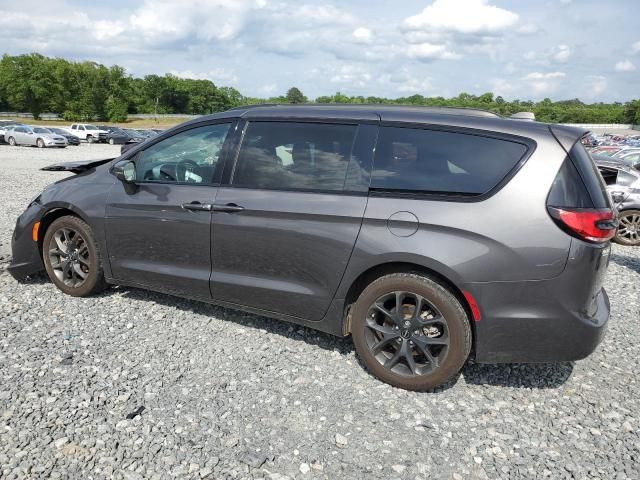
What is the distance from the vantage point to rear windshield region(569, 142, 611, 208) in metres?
2.94

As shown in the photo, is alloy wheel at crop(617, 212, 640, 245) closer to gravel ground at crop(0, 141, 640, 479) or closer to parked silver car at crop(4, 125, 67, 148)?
gravel ground at crop(0, 141, 640, 479)

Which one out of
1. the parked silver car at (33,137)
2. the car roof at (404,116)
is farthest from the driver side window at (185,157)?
the parked silver car at (33,137)

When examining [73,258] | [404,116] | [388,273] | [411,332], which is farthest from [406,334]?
[73,258]

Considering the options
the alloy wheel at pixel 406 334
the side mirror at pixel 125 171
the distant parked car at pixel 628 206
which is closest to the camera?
the alloy wheel at pixel 406 334

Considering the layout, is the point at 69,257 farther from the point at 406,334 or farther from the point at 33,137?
the point at 33,137

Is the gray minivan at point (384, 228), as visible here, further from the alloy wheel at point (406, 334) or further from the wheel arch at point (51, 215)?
the wheel arch at point (51, 215)

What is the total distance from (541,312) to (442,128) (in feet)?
4.21

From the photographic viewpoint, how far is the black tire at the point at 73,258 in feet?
14.5

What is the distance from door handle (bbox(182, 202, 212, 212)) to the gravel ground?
39.9 inches

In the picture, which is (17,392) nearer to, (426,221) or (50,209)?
(50,209)

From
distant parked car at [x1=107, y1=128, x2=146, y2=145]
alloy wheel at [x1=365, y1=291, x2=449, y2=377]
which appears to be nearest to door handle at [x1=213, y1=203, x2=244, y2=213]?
alloy wheel at [x1=365, y1=291, x2=449, y2=377]

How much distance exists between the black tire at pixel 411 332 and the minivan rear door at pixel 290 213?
315 millimetres

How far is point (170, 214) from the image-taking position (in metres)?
3.93

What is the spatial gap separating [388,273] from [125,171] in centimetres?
233
